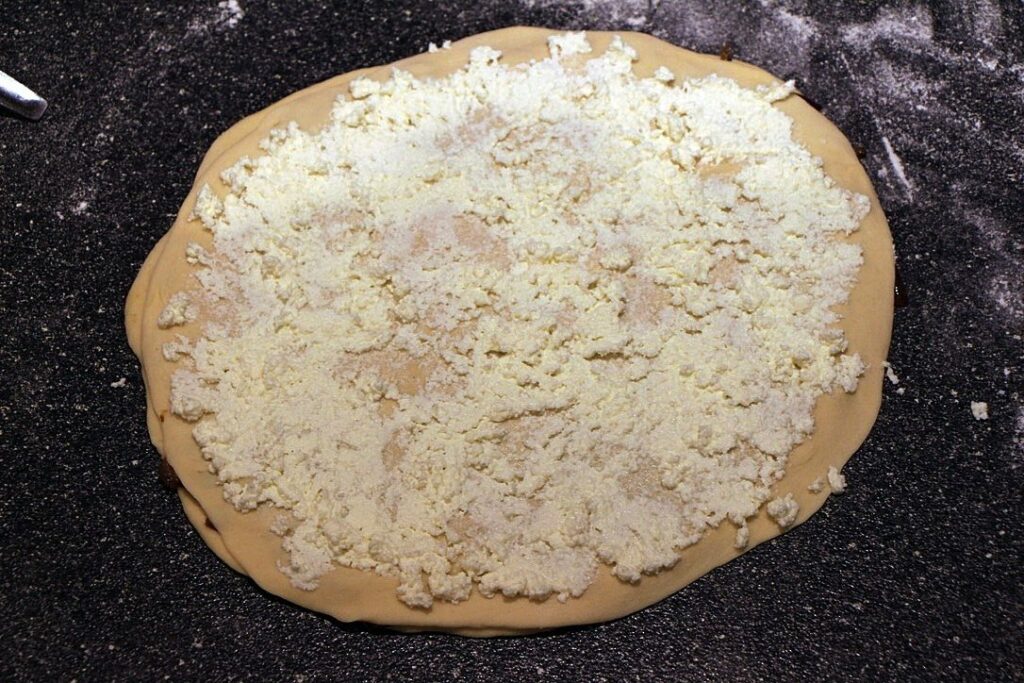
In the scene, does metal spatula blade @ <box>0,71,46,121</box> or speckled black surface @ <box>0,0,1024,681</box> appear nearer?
speckled black surface @ <box>0,0,1024,681</box>

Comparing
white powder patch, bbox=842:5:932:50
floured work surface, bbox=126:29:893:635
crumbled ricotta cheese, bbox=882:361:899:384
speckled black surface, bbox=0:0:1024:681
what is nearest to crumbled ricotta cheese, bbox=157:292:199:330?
floured work surface, bbox=126:29:893:635

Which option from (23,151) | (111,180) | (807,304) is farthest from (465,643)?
(23,151)

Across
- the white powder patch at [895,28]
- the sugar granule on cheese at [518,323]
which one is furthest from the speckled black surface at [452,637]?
the sugar granule on cheese at [518,323]

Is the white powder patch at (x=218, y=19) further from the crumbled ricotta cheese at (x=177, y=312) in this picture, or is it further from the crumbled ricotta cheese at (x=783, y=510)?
the crumbled ricotta cheese at (x=783, y=510)

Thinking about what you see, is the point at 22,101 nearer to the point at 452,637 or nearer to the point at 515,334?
the point at 515,334

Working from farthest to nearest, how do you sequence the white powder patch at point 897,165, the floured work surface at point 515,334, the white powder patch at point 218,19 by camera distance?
the white powder patch at point 218,19 < the white powder patch at point 897,165 < the floured work surface at point 515,334

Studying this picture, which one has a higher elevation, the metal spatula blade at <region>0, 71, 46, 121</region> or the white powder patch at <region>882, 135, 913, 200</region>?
the metal spatula blade at <region>0, 71, 46, 121</region>

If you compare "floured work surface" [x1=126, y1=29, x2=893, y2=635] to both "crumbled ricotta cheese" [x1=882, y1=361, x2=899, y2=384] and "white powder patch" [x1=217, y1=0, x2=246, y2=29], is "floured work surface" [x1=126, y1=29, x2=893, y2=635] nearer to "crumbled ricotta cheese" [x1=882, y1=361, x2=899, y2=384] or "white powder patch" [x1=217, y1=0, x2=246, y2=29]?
"crumbled ricotta cheese" [x1=882, y1=361, x2=899, y2=384]
